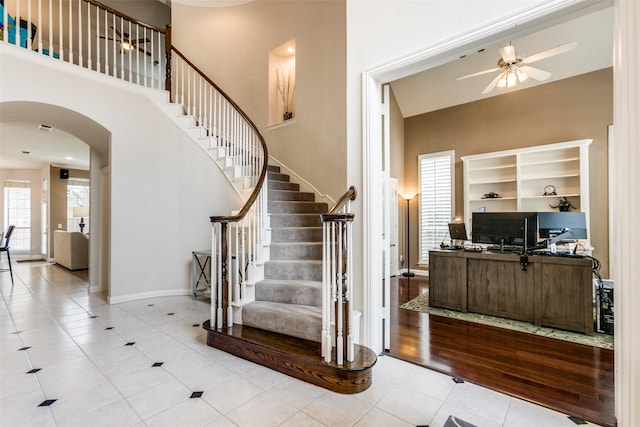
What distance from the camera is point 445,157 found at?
6.91 m

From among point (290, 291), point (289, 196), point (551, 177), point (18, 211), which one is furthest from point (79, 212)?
point (551, 177)

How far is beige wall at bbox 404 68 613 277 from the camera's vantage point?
17.2 ft

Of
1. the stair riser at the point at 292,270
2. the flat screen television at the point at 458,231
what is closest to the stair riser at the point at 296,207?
the stair riser at the point at 292,270

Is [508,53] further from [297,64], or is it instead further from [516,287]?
[297,64]

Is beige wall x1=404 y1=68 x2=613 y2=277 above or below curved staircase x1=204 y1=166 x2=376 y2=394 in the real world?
above

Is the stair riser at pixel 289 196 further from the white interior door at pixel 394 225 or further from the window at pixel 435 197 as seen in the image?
the window at pixel 435 197

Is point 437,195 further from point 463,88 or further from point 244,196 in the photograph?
point 244,196

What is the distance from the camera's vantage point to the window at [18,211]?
961 centimetres

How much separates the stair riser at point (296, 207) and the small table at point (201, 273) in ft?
4.66

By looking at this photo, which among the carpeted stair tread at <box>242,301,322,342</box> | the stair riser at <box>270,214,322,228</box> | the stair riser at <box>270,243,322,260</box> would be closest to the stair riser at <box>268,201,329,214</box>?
the stair riser at <box>270,214,322,228</box>

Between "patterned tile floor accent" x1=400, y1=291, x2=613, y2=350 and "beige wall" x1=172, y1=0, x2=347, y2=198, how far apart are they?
6.99 feet

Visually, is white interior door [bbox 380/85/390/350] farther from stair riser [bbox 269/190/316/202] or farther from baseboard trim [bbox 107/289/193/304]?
baseboard trim [bbox 107/289/193/304]

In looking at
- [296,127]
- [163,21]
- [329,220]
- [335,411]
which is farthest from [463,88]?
[163,21]

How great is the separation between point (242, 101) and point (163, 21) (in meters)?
3.29
